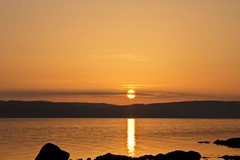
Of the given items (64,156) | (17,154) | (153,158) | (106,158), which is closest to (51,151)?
(64,156)

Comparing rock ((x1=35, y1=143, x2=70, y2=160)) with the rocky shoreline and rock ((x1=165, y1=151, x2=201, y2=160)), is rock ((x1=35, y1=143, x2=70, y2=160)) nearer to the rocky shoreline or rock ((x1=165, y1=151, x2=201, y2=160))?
the rocky shoreline

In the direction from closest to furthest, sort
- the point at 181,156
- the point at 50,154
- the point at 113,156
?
the point at 50,154
the point at 181,156
the point at 113,156

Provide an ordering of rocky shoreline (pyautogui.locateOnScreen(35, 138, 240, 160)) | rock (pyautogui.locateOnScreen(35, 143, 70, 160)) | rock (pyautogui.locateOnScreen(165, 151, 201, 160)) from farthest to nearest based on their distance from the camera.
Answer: rock (pyautogui.locateOnScreen(165, 151, 201, 160)) → rocky shoreline (pyautogui.locateOnScreen(35, 138, 240, 160)) → rock (pyautogui.locateOnScreen(35, 143, 70, 160))

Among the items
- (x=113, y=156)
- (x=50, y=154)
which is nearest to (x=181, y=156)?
(x=113, y=156)

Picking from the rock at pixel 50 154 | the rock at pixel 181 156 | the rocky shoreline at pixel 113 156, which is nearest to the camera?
the rock at pixel 50 154

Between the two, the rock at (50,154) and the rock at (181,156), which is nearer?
the rock at (50,154)

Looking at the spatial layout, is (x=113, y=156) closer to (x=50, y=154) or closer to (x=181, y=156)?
(x=181, y=156)

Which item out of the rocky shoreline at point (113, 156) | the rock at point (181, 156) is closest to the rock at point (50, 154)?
the rocky shoreline at point (113, 156)

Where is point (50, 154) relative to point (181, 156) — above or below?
below

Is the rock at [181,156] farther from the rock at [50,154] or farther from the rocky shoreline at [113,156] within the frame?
the rock at [50,154]

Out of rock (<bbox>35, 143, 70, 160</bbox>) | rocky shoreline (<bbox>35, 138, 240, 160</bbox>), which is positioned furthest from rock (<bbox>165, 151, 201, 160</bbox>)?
rock (<bbox>35, 143, 70, 160</bbox>)

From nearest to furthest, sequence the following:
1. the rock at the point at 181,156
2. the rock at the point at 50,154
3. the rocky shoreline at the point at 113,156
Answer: the rock at the point at 50,154
the rocky shoreline at the point at 113,156
the rock at the point at 181,156

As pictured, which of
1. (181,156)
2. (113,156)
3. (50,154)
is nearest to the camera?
(50,154)

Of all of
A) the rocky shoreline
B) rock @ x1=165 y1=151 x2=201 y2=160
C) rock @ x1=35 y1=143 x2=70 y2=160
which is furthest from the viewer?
rock @ x1=165 y1=151 x2=201 y2=160
